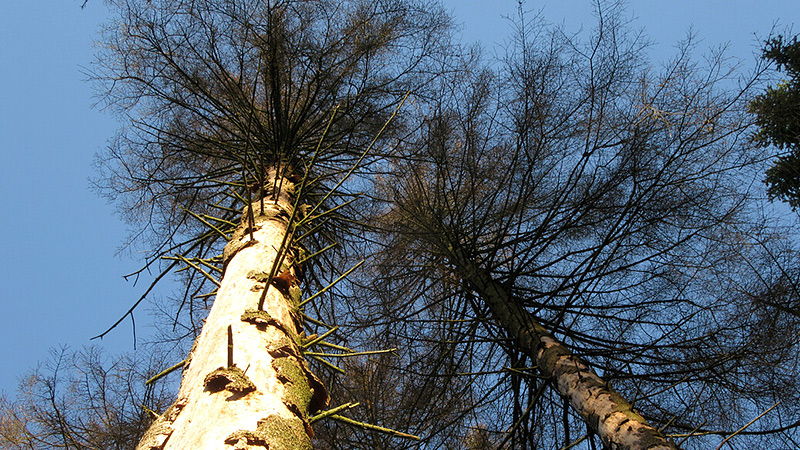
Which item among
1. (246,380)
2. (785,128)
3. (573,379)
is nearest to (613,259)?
(573,379)

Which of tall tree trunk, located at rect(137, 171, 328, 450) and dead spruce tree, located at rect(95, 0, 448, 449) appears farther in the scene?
dead spruce tree, located at rect(95, 0, 448, 449)

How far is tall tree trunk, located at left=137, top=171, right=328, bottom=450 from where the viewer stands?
1382 mm

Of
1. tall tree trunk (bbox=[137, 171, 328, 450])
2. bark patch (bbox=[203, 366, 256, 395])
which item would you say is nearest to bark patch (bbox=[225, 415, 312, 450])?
tall tree trunk (bbox=[137, 171, 328, 450])

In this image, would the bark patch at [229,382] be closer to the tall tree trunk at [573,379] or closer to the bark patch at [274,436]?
the bark patch at [274,436]

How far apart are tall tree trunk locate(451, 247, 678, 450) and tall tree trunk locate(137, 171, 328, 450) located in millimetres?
1685

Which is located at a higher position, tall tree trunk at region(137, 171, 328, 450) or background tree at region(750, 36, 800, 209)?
background tree at region(750, 36, 800, 209)

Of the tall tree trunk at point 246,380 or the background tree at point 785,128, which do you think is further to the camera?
the background tree at point 785,128

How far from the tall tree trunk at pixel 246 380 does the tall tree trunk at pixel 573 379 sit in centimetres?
168

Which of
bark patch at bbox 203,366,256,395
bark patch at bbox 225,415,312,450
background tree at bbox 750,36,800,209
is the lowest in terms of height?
bark patch at bbox 225,415,312,450

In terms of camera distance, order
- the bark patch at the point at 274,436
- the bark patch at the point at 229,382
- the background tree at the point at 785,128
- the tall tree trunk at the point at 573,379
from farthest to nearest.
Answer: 1. the background tree at the point at 785,128
2. the tall tree trunk at the point at 573,379
3. the bark patch at the point at 229,382
4. the bark patch at the point at 274,436

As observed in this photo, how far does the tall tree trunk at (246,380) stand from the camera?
1.38m

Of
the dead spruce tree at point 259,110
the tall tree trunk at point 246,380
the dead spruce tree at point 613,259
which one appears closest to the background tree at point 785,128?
the dead spruce tree at point 613,259

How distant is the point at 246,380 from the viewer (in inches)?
60.5

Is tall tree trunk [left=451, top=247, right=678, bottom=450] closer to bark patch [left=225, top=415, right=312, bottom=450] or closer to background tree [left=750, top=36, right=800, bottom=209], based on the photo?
bark patch [left=225, top=415, right=312, bottom=450]
